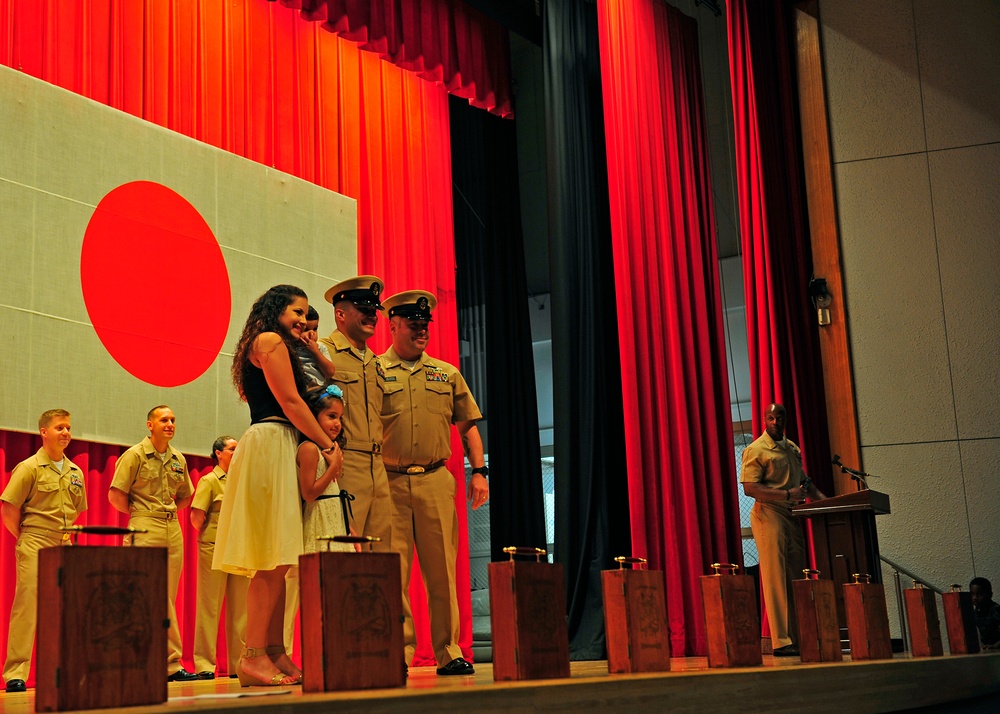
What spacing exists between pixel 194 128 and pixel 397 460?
321 centimetres

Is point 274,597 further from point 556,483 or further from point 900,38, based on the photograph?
point 900,38

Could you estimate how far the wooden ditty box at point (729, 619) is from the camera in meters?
3.65

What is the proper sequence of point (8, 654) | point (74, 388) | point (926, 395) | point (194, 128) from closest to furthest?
point (8, 654) → point (74, 388) → point (194, 128) → point (926, 395)

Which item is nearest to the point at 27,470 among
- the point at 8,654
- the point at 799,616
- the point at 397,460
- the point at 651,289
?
the point at 8,654

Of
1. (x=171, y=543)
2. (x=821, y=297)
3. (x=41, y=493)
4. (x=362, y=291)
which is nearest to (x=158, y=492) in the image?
(x=171, y=543)

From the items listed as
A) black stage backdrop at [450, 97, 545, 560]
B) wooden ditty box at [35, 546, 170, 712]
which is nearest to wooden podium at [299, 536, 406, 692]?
wooden ditty box at [35, 546, 170, 712]

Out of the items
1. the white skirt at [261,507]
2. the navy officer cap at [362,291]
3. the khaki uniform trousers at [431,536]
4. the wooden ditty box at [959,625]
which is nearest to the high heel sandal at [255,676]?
the white skirt at [261,507]

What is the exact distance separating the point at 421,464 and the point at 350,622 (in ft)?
5.44

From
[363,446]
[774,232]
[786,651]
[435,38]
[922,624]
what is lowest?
[786,651]

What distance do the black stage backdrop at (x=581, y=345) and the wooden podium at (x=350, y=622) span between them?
4.35 meters

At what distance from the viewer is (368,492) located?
3.76 metres

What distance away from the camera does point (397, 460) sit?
159 inches

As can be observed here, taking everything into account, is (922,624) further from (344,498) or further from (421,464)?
(344,498)

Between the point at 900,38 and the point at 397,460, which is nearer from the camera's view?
the point at 397,460
